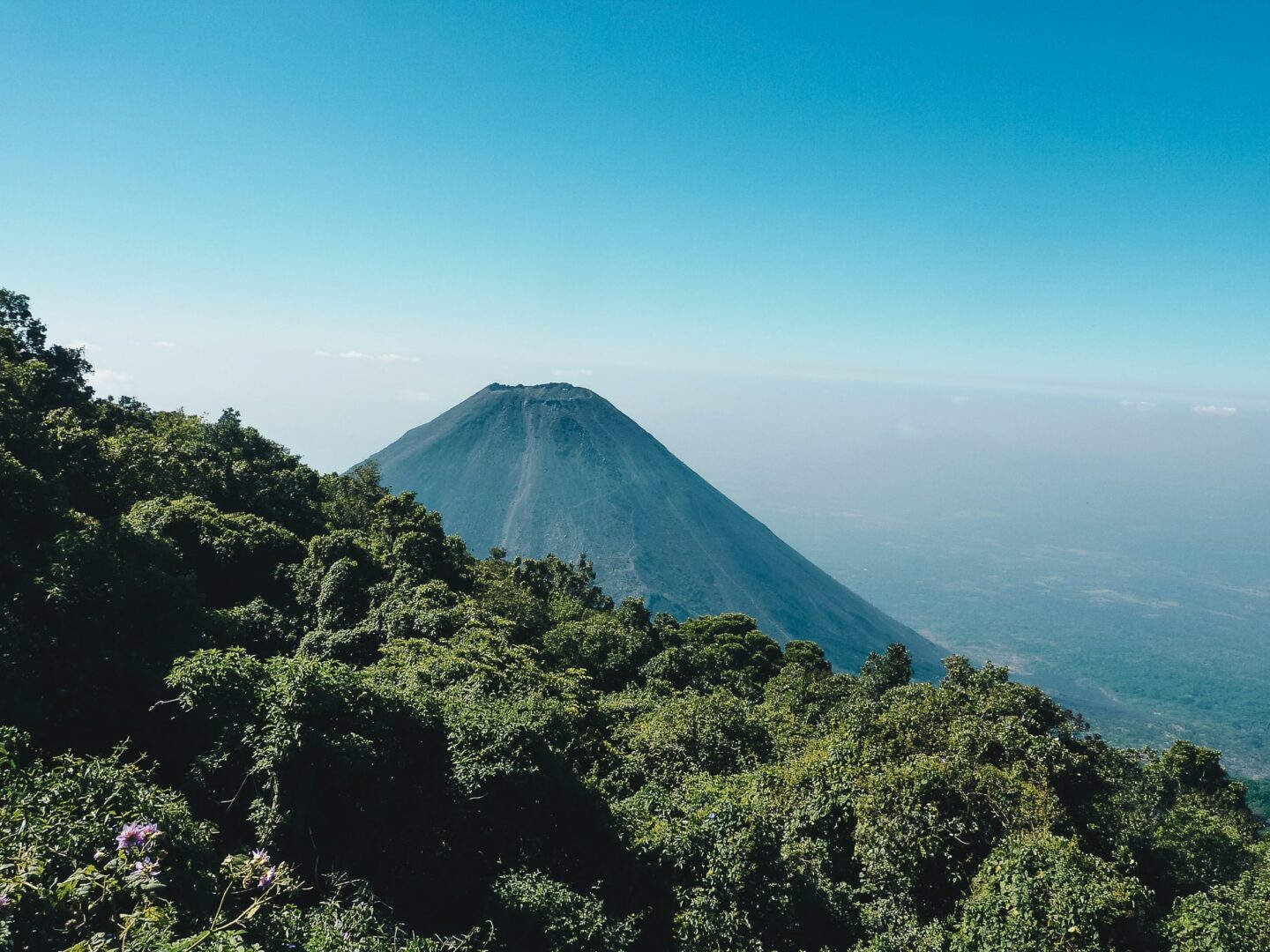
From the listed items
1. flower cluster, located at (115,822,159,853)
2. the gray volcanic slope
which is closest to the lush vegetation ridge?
flower cluster, located at (115,822,159,853)

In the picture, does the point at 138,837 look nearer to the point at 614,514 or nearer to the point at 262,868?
the point at 262,868

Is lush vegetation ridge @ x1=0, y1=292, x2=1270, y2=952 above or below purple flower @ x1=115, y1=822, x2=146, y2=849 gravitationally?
below

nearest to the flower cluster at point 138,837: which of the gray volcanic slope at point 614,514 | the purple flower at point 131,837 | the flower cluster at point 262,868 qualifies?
the purple flower at point 131,837

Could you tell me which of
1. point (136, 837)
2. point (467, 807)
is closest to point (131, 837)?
point (136, 837)

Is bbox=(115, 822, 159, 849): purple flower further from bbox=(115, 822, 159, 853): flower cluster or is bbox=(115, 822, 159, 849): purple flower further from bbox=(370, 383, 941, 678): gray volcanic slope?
bbox=(370, 383, 941, 678): gray volcanic slope

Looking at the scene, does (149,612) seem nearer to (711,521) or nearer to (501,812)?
(501,812)
